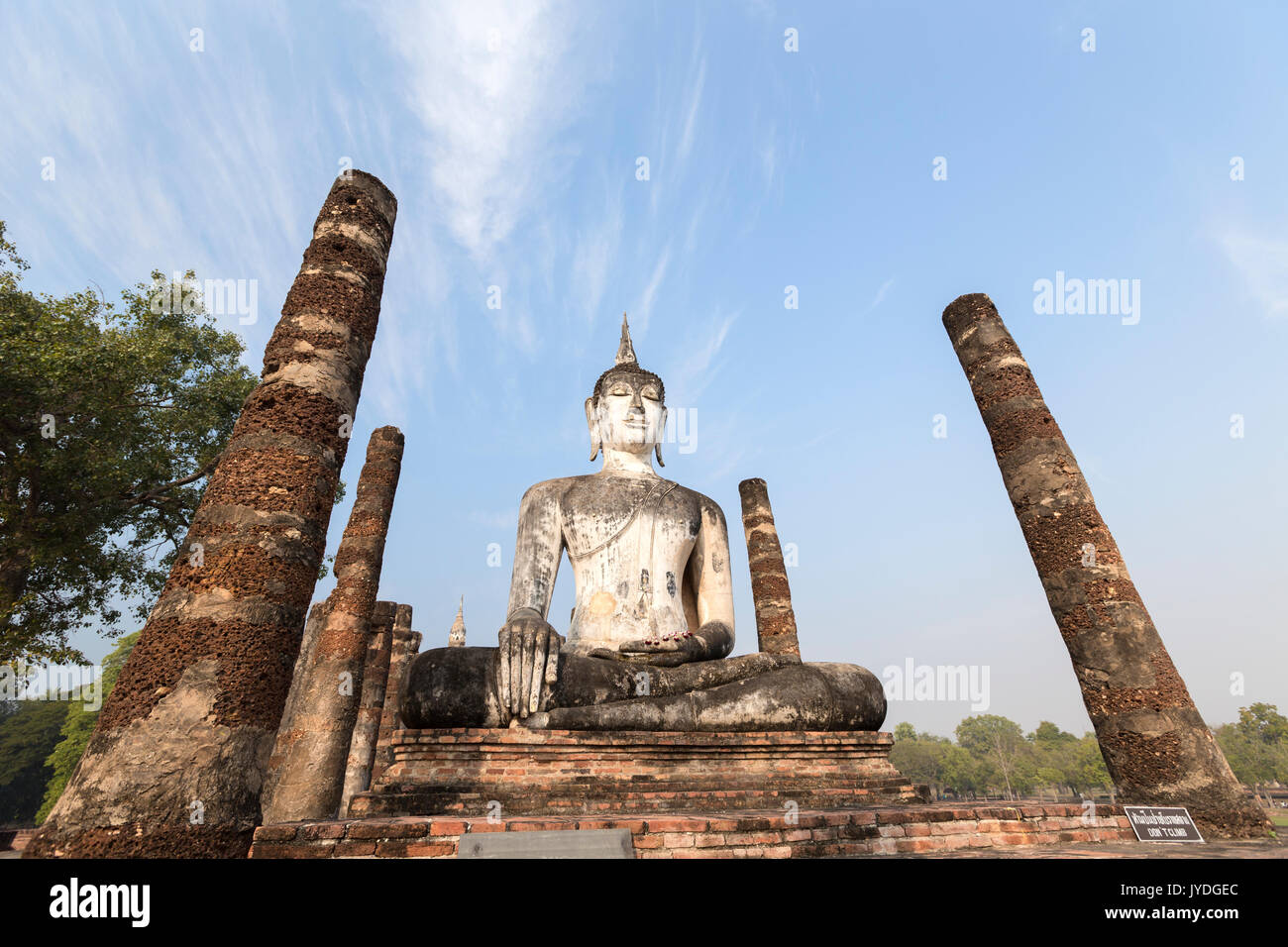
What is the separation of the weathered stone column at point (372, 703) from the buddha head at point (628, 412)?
359 inches

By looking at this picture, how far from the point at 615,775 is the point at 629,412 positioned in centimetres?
357

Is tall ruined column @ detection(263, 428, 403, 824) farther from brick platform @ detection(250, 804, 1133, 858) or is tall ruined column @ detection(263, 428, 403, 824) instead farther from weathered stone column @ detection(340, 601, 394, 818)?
brick platform @ detection(250, 804, 1133, 858)

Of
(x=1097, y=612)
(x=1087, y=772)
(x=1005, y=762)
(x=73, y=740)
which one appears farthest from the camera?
(x=1005, y=762)

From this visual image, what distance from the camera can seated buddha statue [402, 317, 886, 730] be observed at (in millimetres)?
4789

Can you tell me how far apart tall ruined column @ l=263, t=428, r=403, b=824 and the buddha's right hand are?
6.85 m

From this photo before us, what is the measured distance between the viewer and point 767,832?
3.25m

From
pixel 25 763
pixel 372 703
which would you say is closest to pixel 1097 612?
pixel 372 703

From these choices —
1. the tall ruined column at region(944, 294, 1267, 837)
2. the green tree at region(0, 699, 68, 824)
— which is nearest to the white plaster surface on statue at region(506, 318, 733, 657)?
the tall ruined column at region(944, 294, 1267, 837)

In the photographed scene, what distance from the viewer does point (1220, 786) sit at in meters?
5.26

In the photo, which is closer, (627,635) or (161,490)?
(627,635)

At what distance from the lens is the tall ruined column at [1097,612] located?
5.43m

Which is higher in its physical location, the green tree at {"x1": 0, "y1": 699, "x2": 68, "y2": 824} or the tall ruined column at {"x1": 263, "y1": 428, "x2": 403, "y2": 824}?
the tall ruined column at {"x1": 263, "y1": 428, "x2": 403, "y2": 824}

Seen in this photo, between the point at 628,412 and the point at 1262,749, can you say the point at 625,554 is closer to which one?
the point at 628,412
